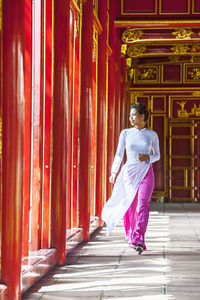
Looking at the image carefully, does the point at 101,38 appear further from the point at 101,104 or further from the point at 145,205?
the point at 145,205

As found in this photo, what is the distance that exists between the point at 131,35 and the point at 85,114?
17.1ft

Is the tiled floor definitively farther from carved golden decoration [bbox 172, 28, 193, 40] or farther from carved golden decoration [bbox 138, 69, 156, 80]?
carved golden decoration [bbox 138, 69, 156, 80]

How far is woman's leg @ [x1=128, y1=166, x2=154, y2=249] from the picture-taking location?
20.5ft

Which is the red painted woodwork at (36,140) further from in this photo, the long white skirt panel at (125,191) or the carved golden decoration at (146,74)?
the carved golden decoration at (146,74)

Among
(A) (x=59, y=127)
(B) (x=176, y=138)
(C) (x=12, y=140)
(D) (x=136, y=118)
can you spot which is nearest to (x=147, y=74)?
(B) (x=176, y=138)

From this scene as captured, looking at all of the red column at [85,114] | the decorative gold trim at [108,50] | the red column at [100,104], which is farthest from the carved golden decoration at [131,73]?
the red column at [85,114]

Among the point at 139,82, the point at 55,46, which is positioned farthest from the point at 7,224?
the point at 139,82

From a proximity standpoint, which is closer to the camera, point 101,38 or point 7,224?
point 7,224

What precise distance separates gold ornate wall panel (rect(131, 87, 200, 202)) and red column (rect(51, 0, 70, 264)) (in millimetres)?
10028

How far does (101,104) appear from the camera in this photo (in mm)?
8859

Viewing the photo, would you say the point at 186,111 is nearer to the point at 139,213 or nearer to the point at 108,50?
the point at 108,50

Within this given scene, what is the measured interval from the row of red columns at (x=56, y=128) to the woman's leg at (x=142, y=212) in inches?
35.9

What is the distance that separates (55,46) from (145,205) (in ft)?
6.46

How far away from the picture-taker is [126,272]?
507 centimetres
